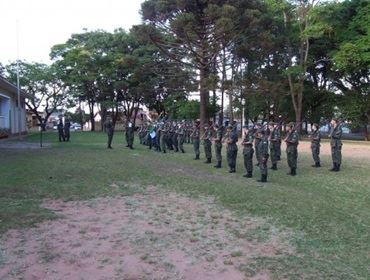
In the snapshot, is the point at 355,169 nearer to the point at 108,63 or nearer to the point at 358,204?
the point at 358,204

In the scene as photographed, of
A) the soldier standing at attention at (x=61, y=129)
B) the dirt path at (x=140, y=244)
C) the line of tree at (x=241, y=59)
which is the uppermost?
the line of tree at (x=241, y=59)

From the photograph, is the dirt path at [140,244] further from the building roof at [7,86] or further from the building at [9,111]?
the building at [9,111]

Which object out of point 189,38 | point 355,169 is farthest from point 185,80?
point 355,169

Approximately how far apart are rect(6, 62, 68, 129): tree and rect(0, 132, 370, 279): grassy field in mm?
40021

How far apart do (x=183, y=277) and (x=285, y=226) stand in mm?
2929

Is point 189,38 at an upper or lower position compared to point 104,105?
upper

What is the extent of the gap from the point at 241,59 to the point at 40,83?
28293 millimetres

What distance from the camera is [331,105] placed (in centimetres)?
4469

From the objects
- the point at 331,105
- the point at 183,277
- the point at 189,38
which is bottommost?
the point at 183,277

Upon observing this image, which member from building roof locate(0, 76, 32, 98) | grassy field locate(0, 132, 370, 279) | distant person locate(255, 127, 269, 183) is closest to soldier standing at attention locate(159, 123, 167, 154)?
grassy field locate(0, 132, 370, 279)

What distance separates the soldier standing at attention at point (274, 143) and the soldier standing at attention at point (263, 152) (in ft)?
8.80

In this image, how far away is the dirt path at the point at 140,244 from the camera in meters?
6.00

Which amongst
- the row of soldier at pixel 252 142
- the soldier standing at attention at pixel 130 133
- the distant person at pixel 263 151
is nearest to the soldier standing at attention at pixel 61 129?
the soldier standing at attention at pixel 130 133

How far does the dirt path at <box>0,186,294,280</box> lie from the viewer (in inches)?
236
